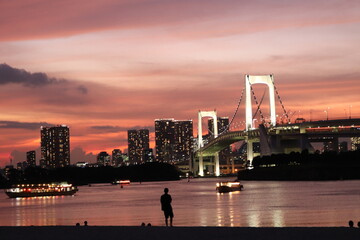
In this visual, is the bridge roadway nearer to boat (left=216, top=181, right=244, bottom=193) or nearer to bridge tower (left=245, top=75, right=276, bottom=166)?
bridge tower (left=245, top=75, right=276, bottom=166)

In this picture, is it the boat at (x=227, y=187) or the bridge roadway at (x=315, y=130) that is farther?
the bridge roadway at (x=315, y=130)

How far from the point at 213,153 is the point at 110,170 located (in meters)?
55.9
